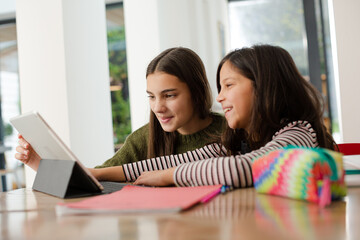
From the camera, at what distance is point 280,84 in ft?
3.94

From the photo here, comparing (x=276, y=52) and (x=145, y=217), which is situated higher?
(x=276, y=52)

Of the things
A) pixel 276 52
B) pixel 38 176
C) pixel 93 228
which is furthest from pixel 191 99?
pixel 93 228

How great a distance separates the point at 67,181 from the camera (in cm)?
92

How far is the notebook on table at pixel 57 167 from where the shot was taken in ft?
3.03

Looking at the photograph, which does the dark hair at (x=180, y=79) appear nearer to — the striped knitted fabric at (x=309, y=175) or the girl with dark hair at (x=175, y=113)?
the girl with dark hair at (x=175, y=113)

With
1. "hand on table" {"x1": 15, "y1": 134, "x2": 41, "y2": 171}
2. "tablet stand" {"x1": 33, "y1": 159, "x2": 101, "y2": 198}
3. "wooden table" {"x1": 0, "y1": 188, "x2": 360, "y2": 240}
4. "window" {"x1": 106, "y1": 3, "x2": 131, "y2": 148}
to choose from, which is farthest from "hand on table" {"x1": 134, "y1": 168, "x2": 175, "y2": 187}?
"window" {"x1": 106, "y1": 3, "x2": 131, "y2": 148}

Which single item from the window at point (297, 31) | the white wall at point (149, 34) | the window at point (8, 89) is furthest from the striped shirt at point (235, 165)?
the window at point (8, 89)

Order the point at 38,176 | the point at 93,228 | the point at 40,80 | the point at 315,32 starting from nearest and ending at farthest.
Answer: the point at 93,228, the point at 38,176, the point at 40,80, the point at 315,32

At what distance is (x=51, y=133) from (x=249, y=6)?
5.02 m

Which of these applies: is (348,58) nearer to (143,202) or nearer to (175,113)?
(175,113)

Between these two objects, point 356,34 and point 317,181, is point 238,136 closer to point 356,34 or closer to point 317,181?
point 317,181

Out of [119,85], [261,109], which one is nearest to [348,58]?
[261,109]

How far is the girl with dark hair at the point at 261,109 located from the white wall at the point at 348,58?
201 cm

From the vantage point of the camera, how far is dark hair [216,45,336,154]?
3.77 feet
